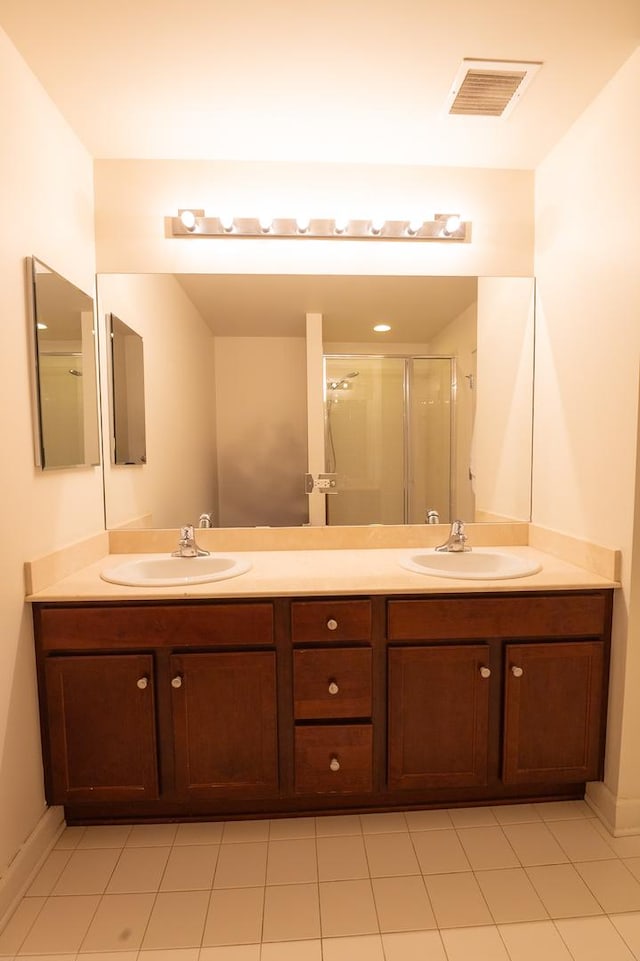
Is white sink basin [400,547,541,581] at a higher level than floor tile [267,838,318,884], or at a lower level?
higher

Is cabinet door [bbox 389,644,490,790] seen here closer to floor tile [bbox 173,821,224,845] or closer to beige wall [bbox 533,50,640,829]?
beige wall [bbox 533,50,640,829]

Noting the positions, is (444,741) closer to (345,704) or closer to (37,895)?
(345,704)

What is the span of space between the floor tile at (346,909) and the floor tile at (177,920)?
320mm

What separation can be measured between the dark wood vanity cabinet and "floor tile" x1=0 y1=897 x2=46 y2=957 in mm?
250

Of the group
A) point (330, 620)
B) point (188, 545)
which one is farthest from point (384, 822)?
point (188, 545)

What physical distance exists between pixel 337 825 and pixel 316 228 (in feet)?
7.01

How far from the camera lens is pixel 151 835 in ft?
5.04

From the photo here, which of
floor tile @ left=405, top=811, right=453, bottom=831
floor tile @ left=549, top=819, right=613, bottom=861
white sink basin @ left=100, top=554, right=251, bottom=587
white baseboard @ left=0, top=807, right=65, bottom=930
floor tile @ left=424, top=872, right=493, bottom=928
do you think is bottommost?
floor tile @ left=549, top=819, right=613, bottom=861

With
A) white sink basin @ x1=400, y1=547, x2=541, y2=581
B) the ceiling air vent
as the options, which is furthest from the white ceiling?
white sink basin @ x1=400, y1=547, x2=541, y2=581

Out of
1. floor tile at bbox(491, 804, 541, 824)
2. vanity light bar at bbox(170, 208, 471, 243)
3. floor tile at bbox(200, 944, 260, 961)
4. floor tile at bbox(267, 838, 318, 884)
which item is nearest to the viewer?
floor tile at bbox(200, 944, 260, 961)

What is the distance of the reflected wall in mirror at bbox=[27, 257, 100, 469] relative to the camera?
149 cm

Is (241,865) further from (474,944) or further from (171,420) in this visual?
(171,420)

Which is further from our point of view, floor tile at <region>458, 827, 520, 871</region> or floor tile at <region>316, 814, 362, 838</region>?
floor tile at <region>316, 814, 362, 838</region>

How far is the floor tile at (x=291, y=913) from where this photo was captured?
122cm
